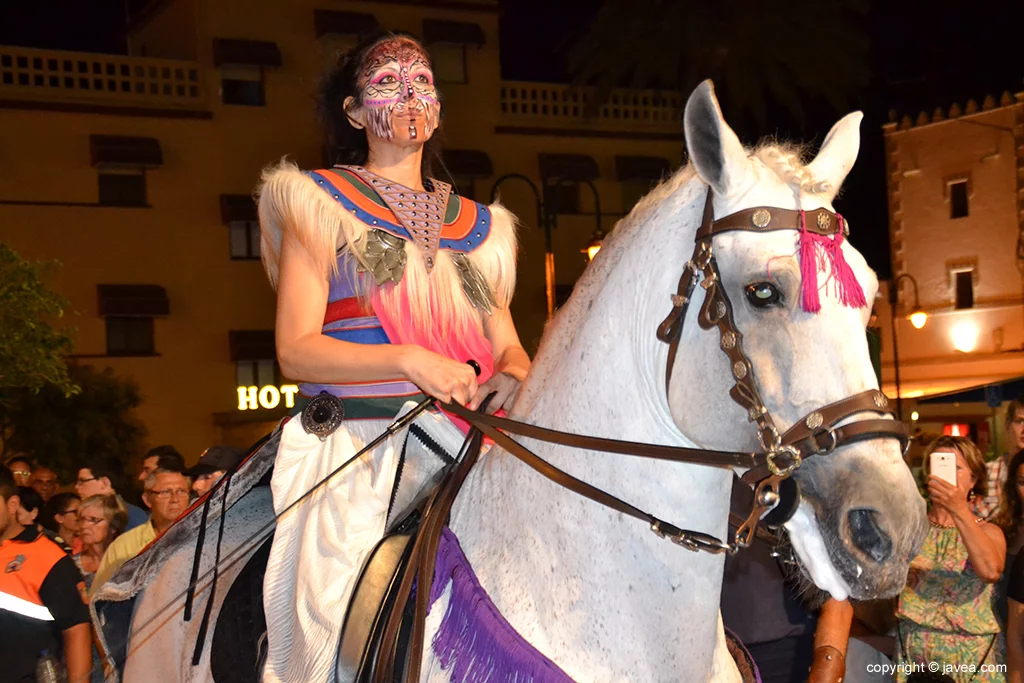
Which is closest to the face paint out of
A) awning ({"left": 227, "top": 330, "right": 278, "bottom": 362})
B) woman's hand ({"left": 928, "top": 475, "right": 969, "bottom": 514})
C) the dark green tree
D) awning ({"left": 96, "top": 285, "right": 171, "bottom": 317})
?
woman's hand ({"left": 928, "top": 475, "right": 969, "bottom": 514})

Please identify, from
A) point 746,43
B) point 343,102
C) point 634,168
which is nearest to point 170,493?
point 343,102

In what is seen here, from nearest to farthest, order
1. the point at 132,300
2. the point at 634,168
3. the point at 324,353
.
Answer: the point at 324,353 < the point at 132,300 < the point at 634,168

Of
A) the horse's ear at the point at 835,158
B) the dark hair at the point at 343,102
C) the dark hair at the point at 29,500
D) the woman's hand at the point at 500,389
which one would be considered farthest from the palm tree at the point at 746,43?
the horse's ear at the point at 835,158

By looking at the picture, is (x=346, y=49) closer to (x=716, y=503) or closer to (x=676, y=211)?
(x=676, y=211)

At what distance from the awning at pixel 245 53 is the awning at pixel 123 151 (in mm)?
2896

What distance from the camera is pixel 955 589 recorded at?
5.41 m

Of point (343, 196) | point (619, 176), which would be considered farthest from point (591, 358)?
point (619, 176)

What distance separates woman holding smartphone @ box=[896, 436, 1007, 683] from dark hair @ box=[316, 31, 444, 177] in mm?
3174

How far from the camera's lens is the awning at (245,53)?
90.7 ft

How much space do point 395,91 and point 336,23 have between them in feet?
88.2

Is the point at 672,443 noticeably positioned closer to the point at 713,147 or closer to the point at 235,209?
the point at 713,147

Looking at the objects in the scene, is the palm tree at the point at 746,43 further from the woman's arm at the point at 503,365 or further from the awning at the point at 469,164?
the woman's arm at the point at 503,365

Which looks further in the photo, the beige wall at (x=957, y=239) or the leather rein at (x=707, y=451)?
the beige wall at (x=957, y=239)

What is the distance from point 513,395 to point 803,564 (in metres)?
1.20
